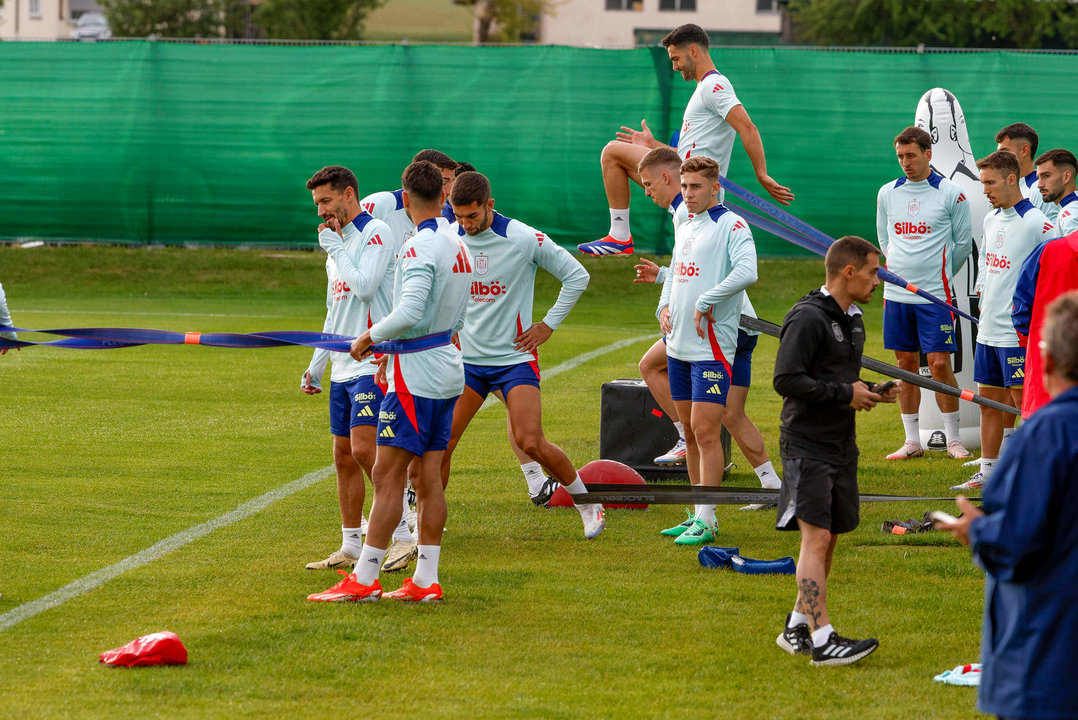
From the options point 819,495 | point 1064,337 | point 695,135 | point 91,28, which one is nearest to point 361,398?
point 819,495

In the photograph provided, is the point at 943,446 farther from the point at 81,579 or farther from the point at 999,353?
the point at 81,579

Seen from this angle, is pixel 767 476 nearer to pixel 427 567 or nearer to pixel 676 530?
pixel 676 530

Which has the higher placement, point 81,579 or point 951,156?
point 951,156

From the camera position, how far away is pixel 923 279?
33.9 ft

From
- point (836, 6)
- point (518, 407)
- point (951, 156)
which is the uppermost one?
point (836, 6)

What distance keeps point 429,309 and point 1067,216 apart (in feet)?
15.7

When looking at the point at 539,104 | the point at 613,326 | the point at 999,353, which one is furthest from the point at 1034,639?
the point at 539,104

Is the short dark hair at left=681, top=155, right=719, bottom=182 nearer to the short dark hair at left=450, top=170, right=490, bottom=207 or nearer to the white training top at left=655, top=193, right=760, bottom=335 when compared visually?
the white training top at left=655, top=193, right=760, bottom=335

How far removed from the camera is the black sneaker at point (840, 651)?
18.2 ft

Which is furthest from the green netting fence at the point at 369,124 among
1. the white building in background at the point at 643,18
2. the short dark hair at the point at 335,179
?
the white building in background at the point at 643,18

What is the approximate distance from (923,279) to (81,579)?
6685 mm

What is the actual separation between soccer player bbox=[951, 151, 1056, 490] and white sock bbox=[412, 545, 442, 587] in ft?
14.2

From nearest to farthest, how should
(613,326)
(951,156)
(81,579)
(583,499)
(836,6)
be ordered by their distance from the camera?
(81,579), (583,499), (951,156), (613,326), (836,6)

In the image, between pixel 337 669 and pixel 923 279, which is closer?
pixel 337 669
